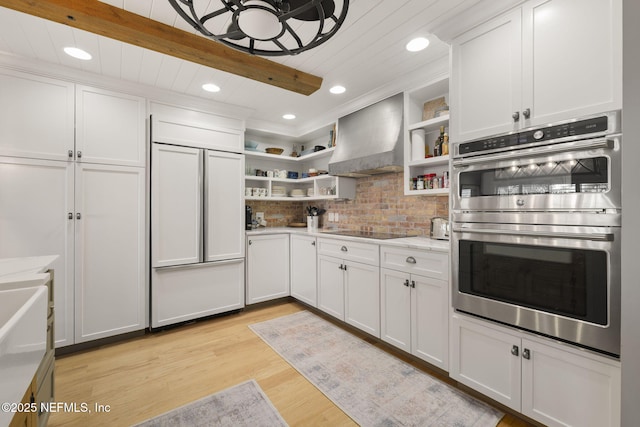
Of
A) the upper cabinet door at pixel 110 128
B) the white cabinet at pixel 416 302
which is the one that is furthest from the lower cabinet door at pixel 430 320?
the upper cabinet door at pixel 110 128

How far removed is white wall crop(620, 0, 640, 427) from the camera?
427 mm

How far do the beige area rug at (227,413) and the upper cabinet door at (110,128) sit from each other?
2.19 meters

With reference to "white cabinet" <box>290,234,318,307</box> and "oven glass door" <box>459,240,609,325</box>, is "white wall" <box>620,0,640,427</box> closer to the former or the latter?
"oven glass door" <box>459,240,609,325</box>

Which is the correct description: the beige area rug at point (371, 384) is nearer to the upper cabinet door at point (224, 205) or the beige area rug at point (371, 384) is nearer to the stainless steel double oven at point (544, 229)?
the stainless steel double oven at point (544, 229)

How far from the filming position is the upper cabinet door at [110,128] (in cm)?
252

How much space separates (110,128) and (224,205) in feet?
4.17

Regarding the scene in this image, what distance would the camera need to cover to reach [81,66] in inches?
94.3

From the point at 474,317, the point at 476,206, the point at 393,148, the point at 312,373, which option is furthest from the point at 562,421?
the point at 393,148

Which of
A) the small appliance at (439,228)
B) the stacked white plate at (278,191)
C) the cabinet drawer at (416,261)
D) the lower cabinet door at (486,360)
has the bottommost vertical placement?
the lower cabinet door at (486,360)

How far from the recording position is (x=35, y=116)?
92.0 inches

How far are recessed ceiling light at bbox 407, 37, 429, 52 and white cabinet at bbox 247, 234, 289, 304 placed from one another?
2.50 metres

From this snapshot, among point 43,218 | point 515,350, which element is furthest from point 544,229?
point 43,218

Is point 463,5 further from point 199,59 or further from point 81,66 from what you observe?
point 81,66

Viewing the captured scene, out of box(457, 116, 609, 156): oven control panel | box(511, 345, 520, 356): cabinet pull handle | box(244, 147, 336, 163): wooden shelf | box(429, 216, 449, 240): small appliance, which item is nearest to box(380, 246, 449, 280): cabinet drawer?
box(429, 216, 449, 240): small appliance
